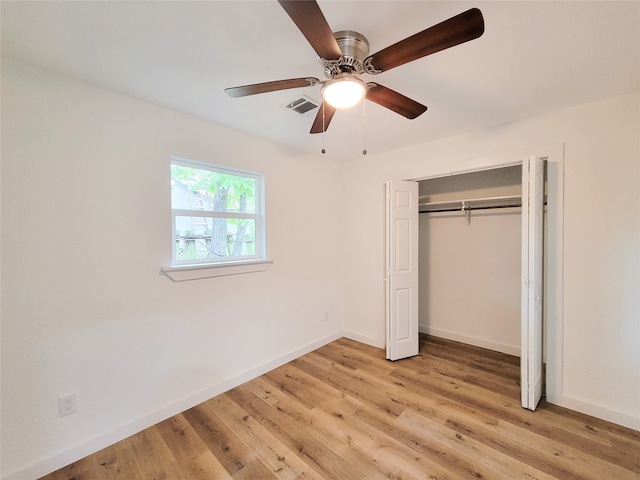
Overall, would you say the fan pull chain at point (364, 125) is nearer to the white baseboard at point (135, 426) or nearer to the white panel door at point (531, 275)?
the white panel door at point (531, 275)

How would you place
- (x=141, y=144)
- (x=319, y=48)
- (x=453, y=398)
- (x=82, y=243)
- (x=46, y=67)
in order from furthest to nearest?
(x=453, y=398) → (x=141, y=144) → (x=82, y=243) → (x=46, y=67) → (x=319, y=48)

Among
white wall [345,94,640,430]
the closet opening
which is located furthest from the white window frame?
white wall [345,94,640,430]

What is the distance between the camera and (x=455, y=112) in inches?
86.8

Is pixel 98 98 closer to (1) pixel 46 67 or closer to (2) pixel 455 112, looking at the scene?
(1) pixel 46 67

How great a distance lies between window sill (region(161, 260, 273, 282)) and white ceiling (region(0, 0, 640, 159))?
129 centimetres

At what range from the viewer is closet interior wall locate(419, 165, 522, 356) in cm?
308

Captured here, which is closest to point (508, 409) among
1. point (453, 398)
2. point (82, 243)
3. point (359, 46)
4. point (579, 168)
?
point (453, 398)

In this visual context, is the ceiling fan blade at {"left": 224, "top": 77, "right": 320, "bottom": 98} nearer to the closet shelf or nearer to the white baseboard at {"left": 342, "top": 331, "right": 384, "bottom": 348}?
the closet shelf

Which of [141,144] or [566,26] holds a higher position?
[566,26]

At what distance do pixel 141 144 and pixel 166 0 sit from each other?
1120 millimetres

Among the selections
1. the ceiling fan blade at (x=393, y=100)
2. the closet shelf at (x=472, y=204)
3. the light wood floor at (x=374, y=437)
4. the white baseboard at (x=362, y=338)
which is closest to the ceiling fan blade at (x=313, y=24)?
the ceiling fan blade at (x=393, y=100)

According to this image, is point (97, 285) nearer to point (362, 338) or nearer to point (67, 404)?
point (67, 404)

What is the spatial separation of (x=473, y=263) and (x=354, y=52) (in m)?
2.94

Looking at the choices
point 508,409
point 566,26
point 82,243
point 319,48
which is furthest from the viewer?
point 508,409
